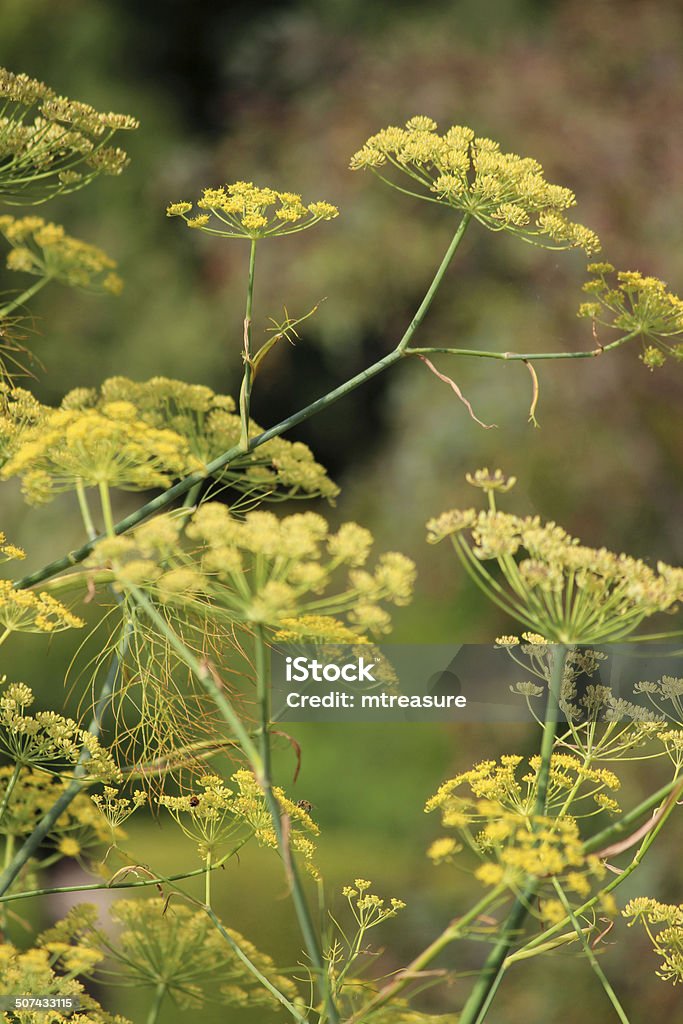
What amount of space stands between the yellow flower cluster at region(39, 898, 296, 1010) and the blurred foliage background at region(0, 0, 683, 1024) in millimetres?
547

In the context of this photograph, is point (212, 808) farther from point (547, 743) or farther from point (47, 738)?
point (547, 743)

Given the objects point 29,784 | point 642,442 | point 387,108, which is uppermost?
point 387,108

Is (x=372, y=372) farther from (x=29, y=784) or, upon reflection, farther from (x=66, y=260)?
(x=29, y=784)

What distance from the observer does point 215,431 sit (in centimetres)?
61

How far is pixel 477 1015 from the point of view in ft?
1.32

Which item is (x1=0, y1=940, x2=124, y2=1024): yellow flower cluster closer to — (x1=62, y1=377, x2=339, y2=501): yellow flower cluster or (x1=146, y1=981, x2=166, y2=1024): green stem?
(x1=146, y1=981, x2=166, y2=1024): green stem

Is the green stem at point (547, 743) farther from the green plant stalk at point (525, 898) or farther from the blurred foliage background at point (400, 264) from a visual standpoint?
the blurred foliage background at point (400, 264)

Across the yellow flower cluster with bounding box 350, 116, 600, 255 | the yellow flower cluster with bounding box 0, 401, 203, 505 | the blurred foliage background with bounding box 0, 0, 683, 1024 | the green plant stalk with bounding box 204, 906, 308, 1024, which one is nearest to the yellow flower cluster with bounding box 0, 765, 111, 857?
the green plant stalk with bounding box 204, 906, 308, 1024

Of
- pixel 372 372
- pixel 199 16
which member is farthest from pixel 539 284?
pixel 372 372

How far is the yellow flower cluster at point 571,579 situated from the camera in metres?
0.34

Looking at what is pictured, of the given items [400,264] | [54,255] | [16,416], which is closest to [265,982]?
[16,416]

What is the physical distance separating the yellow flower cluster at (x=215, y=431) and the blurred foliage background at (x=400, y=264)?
1.77 ft

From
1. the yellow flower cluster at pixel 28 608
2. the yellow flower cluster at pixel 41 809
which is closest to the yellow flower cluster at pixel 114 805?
the yellow flower cluster at pixel 41 809

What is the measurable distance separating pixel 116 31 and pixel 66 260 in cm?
173
